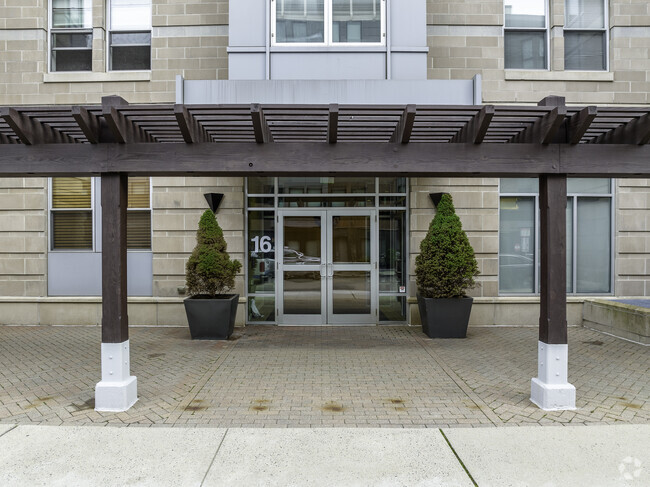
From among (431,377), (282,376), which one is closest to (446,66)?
(431,377)

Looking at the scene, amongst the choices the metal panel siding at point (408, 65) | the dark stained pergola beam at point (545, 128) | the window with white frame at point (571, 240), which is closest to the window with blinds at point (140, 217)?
the metal panel siding at point (408, 65)

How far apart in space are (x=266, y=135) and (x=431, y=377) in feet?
12.5

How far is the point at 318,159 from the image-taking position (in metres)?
4.88

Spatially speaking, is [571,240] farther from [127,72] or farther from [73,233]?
[73,233]

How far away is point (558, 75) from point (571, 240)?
11.4 feet

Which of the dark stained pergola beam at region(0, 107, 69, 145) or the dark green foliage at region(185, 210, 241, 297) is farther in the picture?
the dark green foliage at region(185, 210, 241, 297)

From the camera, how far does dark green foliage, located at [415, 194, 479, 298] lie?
794 cm

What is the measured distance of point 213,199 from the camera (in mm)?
8883

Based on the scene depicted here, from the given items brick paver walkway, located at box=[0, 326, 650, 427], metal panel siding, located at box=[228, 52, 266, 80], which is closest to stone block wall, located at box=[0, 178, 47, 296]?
brick paver walkway, located at box=[0, 326, 650, 427]

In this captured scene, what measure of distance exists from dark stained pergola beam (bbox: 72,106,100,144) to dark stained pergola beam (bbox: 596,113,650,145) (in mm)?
5754

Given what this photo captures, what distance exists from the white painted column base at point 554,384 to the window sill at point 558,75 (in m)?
6.48

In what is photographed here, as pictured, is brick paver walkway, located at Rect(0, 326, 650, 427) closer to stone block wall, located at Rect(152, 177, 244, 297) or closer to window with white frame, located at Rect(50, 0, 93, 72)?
stone block wall, located at Rect(152, 177, 244, 297)

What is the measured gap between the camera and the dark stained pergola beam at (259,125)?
4430 mm

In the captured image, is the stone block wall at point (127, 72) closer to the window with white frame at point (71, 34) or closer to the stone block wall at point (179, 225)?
the window with white frame at point (71, 34)
